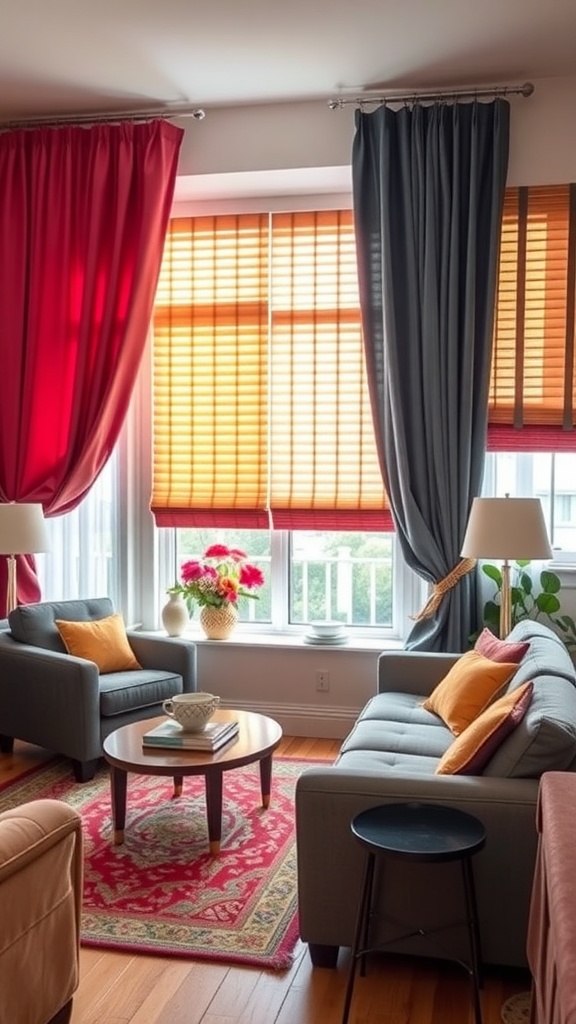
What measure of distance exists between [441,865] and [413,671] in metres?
1.71

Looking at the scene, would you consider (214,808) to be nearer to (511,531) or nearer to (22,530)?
(511,531)

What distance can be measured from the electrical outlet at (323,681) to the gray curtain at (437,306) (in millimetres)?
563

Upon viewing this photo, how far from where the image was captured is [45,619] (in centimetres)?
481

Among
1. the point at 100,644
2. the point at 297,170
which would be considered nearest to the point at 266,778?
the point at 100,644

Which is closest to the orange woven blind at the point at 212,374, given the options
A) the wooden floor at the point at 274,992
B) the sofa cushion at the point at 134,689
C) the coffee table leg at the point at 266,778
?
the sofa cushion at the point at 134,689

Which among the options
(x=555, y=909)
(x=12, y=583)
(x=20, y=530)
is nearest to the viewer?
(x=555, y=909)

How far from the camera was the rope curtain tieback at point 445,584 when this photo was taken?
4766mm

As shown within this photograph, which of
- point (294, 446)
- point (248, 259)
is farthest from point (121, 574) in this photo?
point (248, 259)

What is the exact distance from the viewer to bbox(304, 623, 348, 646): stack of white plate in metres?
5.24

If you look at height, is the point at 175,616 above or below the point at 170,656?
above

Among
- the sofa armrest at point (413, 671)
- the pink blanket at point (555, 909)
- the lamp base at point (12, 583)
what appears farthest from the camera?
the lamp base at point (12, 583)

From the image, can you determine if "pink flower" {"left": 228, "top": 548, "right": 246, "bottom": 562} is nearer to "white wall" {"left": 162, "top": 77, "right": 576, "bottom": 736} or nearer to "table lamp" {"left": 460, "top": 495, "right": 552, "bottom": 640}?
"white wall" {"left": 162, "top": 77, "right": 576, "bottom": 736}

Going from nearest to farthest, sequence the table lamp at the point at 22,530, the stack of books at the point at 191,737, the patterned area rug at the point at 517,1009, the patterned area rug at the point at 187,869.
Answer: the patterned area rug at the point at 517,1009
the patterned area rug at the point at 187,869
the stack of books at the point at 191,737
the table lamp at the point at 22,530

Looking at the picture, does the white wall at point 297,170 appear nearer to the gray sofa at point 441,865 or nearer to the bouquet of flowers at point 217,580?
the bouquet of flowers at point 217,580
